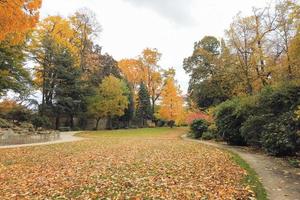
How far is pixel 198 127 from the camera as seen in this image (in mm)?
23516

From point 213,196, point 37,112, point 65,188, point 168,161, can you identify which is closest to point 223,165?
point 168,161

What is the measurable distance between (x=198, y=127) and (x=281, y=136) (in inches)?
497

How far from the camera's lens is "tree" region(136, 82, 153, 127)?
4625 centimetres

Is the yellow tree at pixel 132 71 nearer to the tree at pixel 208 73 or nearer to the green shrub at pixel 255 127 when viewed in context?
the tree at pixel 208 73

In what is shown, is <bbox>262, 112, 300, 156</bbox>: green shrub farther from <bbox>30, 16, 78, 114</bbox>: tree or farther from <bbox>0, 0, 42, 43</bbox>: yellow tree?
<bbox>30, 16, 78, 114</bbox>: tree

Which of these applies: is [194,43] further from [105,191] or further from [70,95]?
[105,191]

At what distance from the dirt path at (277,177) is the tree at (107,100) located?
2955 cm

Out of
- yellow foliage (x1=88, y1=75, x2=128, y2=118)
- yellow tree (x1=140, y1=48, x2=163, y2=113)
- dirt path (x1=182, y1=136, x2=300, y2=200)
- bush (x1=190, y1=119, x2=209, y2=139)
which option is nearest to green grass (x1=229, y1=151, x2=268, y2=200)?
dirt path (x1=182, y1=136, x2=300, y2=200)

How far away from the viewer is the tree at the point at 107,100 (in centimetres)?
3881

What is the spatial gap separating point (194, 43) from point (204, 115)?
21.7 m

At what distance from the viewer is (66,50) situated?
117 ft

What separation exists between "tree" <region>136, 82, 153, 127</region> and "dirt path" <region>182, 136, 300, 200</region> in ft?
118

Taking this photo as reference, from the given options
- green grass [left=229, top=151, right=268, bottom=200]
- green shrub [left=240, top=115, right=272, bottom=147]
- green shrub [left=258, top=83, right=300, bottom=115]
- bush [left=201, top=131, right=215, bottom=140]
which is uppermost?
green shrub [left=258, top=83, right=300, bottom=115]

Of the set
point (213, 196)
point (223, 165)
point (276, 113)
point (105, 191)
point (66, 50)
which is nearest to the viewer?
point (213, 196)
